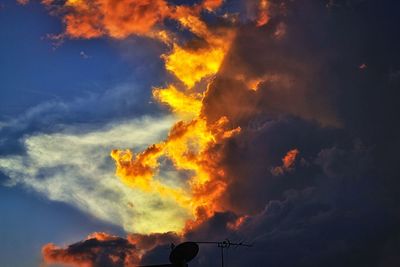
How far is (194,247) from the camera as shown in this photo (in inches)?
583

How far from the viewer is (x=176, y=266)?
14.0 metres

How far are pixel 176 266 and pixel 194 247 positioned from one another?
4.06ft
